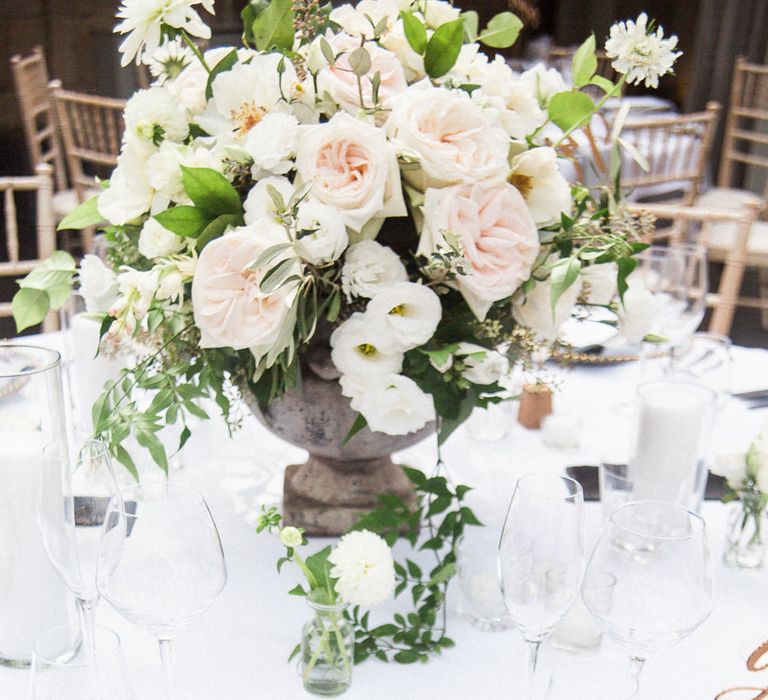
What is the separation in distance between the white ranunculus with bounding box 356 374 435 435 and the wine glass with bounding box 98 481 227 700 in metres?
0.20

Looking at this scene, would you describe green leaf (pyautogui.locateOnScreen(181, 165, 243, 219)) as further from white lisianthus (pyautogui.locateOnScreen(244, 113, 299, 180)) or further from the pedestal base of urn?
the pedestal base of urn

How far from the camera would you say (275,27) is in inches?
38.4

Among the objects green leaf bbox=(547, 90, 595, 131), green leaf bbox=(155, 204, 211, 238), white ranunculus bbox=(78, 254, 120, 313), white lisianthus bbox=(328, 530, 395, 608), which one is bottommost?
white lisianthus bbox=(328, 530, 395, 608)

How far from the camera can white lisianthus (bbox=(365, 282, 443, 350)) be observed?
863 mm

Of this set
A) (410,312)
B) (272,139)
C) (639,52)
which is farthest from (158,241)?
(639,52)

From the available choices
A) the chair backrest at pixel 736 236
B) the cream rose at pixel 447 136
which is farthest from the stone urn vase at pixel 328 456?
the chair backrest at pixel 736 236

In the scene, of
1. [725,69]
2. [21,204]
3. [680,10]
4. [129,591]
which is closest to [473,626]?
[129,591]

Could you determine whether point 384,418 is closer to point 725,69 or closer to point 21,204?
point 21,204

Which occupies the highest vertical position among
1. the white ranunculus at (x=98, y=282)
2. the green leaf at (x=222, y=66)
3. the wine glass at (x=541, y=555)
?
the green leaf at (x=222, y=66)

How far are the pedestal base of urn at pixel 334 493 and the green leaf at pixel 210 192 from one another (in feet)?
1.11

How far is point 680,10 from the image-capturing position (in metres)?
5.73

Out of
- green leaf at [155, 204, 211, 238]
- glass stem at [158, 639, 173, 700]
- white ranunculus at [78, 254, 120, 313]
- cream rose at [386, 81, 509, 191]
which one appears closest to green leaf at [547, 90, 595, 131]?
cream rose at [386, 81, 509, 191]

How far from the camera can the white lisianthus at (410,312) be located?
2.83 ft

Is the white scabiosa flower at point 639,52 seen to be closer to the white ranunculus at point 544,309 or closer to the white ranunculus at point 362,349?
the white ranunculus at point 544,309
